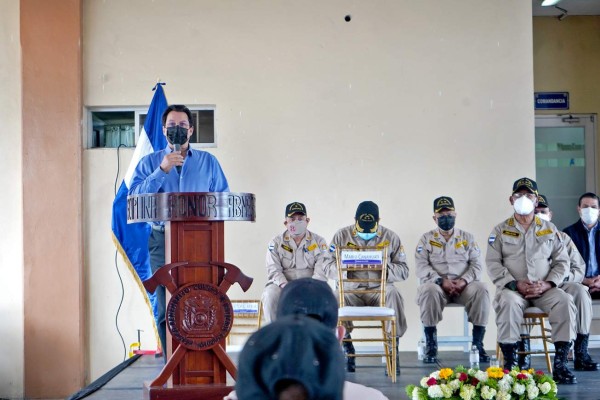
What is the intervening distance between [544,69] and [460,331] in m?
3.03

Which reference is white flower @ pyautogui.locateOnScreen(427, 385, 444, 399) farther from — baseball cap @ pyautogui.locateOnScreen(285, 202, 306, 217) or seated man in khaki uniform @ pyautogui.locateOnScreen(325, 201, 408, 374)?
baseball cap @ pyautogui.locateOnScreen(285, 202, 306, 217)

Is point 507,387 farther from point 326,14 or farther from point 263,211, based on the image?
point 326,14

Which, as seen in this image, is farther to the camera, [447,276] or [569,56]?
[569,56]

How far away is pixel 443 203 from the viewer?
6238 mm

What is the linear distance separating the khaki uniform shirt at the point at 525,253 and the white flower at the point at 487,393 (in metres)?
2.20

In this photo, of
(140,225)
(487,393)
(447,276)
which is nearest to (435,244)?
(447,276)

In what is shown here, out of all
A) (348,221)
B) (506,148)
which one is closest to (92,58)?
(348,221)

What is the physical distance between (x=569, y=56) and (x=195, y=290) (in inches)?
235

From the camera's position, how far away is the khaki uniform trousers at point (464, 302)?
589 centimetres

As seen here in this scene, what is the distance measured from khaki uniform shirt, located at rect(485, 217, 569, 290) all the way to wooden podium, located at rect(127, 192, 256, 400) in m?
2.82

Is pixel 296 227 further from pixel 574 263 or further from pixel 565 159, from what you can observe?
pixel 565 159

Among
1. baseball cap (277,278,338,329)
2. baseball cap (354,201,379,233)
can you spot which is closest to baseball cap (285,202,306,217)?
baseball cap (354,201,379,233)

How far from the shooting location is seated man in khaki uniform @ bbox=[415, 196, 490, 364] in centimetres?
591

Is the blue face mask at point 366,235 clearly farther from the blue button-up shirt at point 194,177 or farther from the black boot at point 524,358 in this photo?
the blue button-up shirt at point 194,177
